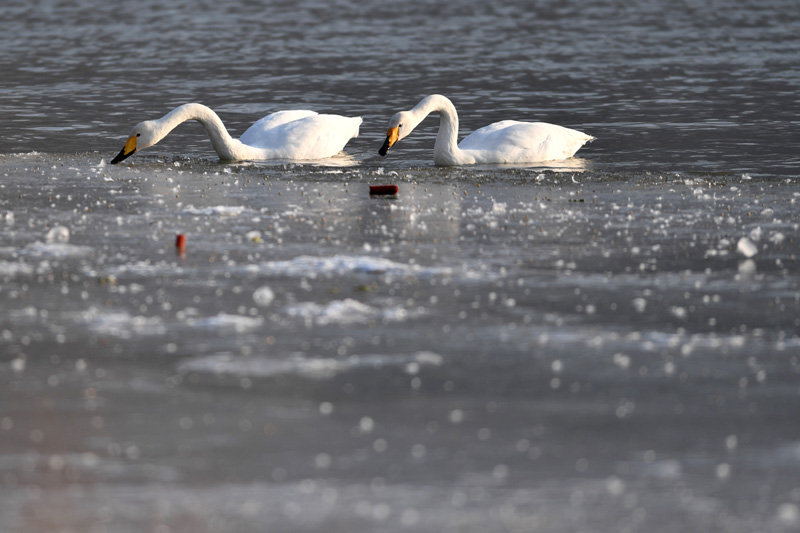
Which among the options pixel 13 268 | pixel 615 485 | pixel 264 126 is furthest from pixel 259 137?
pixel 615 485

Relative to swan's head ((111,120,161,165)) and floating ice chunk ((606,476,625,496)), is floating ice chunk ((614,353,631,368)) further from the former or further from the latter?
swan's head ((111,120,161,165))

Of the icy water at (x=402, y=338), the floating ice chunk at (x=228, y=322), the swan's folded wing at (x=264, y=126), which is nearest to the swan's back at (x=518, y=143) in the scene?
the icy water at (x=402, y=338)

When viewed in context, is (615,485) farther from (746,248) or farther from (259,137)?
(259,137)

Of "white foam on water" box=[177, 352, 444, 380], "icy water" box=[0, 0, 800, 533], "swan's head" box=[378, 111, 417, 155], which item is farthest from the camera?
"swan's head" box=[378, 111, 417, 155]

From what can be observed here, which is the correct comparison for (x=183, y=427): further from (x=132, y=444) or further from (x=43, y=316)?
(x=43, y=316)

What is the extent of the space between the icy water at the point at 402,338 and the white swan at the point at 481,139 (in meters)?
0.31

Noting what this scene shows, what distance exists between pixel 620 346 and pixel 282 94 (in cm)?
1550

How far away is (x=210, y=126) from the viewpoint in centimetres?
1425

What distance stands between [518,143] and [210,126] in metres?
3.34

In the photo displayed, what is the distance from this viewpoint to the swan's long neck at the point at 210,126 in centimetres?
1415

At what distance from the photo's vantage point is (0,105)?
20.3 meters

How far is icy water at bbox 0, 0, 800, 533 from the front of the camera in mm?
4672

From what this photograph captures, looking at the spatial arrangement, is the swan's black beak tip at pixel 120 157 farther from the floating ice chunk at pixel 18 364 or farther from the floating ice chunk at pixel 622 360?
the floating ice chunk at pixel 622 360

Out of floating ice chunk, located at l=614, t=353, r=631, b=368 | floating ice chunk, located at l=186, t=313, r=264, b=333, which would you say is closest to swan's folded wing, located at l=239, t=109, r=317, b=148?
floating ice chunk, located at l=186, t=313, r=264, b=333
